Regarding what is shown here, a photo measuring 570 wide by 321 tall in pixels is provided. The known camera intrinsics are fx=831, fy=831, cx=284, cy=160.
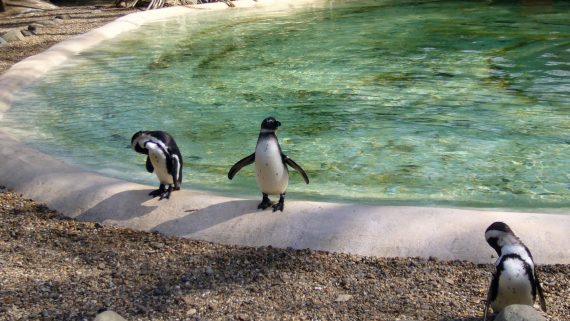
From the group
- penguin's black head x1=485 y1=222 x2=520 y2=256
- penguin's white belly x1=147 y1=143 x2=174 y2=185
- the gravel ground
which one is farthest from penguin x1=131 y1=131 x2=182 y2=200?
penguin's black head x1=485 y1=222 x2=520 y2=256

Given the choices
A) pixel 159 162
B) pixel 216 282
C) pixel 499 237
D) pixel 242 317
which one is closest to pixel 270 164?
pixel 159 162

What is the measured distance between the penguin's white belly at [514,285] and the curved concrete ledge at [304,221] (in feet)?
1.98

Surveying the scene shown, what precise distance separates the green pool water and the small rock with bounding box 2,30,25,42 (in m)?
1.40

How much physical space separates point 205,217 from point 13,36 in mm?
7911

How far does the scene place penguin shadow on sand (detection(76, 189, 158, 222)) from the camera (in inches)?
173

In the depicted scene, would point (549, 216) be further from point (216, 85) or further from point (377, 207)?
point (216, 85)

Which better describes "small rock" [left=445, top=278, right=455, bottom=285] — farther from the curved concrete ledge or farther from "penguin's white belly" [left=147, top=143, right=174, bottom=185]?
"penguin's white belly" [left=147, top=143, right=174, bottom=185]

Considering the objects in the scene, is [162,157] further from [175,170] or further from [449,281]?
[449,281]

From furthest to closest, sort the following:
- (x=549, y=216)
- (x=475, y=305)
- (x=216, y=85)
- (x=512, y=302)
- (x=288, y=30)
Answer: (x=288, y=30), (x=216, y=85), (x=549, y=216), (x=475, y=305), (x=512, y=302)

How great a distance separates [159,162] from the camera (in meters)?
4.62

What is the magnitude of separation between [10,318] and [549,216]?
8.14 ft

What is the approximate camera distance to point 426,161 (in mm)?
5820

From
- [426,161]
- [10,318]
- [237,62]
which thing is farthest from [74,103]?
[10,318]

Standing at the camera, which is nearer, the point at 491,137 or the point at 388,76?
the point at 491,137
